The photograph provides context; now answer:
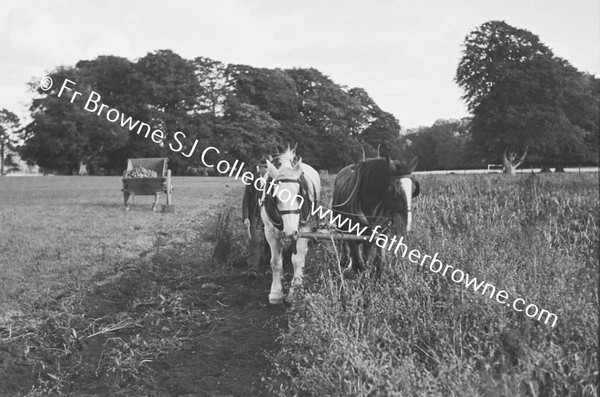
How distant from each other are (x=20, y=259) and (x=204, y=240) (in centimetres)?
405

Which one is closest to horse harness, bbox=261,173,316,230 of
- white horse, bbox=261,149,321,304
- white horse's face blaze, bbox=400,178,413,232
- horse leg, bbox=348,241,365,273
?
white horse, bbox=261,149,321,304

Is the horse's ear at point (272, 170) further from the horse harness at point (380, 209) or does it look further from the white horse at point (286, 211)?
the horse harness at point (380, 209)

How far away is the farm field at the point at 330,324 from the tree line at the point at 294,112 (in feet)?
135

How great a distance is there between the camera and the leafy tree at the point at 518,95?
45.0 m

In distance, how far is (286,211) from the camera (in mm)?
5758

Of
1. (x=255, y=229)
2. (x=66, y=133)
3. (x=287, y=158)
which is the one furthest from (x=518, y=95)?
(x=66, y=133)

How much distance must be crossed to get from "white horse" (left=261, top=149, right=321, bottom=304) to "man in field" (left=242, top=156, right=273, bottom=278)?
0.87 metres

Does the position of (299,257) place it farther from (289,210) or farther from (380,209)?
(380,209)

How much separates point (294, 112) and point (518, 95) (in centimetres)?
3057

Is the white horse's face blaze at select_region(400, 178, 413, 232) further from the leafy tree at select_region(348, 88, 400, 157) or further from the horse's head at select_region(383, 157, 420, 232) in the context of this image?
the leafy tree at select_region(348, 88, 400, 157)

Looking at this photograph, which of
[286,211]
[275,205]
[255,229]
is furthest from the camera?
[255,229]

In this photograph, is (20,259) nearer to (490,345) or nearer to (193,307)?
(193,307)

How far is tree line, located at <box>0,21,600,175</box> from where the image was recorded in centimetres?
4634

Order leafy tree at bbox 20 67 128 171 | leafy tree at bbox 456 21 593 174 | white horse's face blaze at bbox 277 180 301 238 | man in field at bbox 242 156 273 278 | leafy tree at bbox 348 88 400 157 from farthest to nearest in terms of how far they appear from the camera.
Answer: leafy tree at bbox 348 88 400 157, leafy tree at bbox 20 67 128 171, leafy tree at bbox 456 21 593 174, man in field at bbox 242 156 273 278, white horse's face blaze at bbox 277 180 301 238
